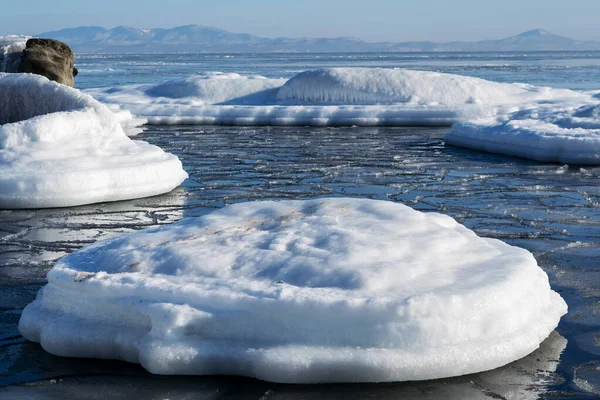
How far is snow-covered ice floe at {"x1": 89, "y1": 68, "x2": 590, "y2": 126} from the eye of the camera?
15297mm

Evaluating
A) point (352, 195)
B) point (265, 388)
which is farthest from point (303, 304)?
point (352, 195)

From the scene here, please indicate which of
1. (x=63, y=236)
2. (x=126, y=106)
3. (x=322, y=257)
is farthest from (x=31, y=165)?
(x=126, y=106)

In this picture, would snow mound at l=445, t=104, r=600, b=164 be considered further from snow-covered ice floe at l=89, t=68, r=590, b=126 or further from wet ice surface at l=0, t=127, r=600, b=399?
snow-covered ice floe at l=89, t=68, r=590, b=126

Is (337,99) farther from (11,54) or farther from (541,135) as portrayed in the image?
(541,135)

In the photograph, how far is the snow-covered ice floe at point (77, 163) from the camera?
677 cm

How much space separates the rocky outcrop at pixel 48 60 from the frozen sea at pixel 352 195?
153 cm

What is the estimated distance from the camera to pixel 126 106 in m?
17.1

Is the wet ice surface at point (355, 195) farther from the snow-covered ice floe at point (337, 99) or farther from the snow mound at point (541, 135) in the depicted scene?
the snow-covered ice floe at point (337, 99)

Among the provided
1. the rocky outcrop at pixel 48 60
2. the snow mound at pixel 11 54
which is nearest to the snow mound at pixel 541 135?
the rocky outcrop at pixel 48 60

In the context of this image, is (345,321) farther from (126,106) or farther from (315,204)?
(126,106)

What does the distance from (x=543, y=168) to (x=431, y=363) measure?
6.57m

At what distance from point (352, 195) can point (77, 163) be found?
2.22m

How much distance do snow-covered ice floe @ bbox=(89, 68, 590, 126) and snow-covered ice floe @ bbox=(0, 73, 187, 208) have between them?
24.7 ft

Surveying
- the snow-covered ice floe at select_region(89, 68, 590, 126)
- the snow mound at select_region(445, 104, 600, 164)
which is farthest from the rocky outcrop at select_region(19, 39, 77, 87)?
the snow mound at select_region(445, 104, 600, 164)
